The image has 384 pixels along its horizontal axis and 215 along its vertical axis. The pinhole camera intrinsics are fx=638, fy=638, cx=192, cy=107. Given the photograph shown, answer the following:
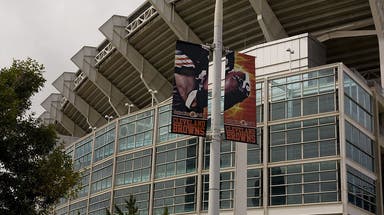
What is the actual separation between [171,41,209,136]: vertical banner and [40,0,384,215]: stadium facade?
34.5 feet

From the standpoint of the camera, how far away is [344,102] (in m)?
36.4

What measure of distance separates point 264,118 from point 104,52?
2860cm

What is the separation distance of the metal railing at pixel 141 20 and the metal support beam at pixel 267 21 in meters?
10.9

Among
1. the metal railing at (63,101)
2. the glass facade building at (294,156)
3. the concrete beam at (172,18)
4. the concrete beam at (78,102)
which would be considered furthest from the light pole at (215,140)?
the metal railing at (63,101)

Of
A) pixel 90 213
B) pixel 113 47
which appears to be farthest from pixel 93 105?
pixel 90 213

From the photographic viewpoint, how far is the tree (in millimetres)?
13898

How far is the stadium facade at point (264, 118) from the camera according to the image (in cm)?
3625

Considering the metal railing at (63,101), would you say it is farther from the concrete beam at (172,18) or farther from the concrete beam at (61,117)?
the concrete beam at (172,18)

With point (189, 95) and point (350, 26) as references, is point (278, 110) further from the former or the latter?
point (189, 95)

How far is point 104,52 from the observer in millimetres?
63875

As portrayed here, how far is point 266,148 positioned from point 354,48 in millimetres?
15737

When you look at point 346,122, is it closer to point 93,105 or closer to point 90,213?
point 90,213

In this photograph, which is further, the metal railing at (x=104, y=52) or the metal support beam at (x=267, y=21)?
the metal railing at (x=104, y=52)

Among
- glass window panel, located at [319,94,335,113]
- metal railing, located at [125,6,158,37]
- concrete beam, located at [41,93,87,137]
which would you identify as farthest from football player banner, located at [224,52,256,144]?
concrete beam, located at [41,93,87,137]
